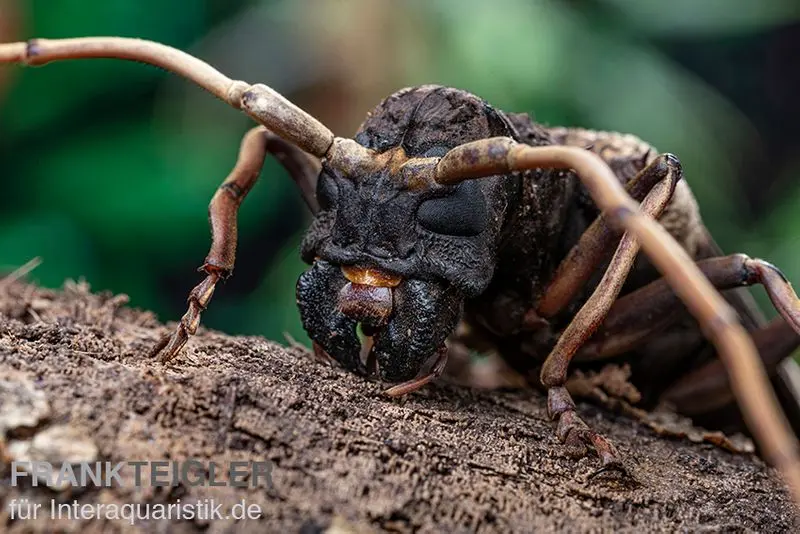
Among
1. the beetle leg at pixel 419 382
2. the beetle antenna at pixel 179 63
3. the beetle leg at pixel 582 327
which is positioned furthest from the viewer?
the beetle leg at pixel 582 327

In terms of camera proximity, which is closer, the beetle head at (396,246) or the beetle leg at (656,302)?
the beetle head at (396,246)

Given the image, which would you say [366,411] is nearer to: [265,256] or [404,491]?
[404,491]

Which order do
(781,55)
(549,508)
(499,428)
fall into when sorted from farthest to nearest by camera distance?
(781,55) → (499,428) → (549,508)

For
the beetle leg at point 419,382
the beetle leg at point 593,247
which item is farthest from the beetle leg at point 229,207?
the beetle leg at point 593,247

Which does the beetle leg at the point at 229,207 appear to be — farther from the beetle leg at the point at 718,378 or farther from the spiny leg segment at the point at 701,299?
the beetle leg at the point at 718,378

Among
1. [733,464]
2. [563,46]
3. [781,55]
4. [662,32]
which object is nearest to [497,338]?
[733,464]

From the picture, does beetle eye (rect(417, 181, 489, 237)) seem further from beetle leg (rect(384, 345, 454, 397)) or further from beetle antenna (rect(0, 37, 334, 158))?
beetle antenna (rect(0, 37, 334, 158))

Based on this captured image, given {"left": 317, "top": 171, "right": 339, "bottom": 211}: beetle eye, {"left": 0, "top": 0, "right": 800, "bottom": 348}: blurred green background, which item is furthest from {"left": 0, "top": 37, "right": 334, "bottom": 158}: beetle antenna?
{"left": 0, "top": 0, "right": 800, "bottom": 348}: blurred green background
